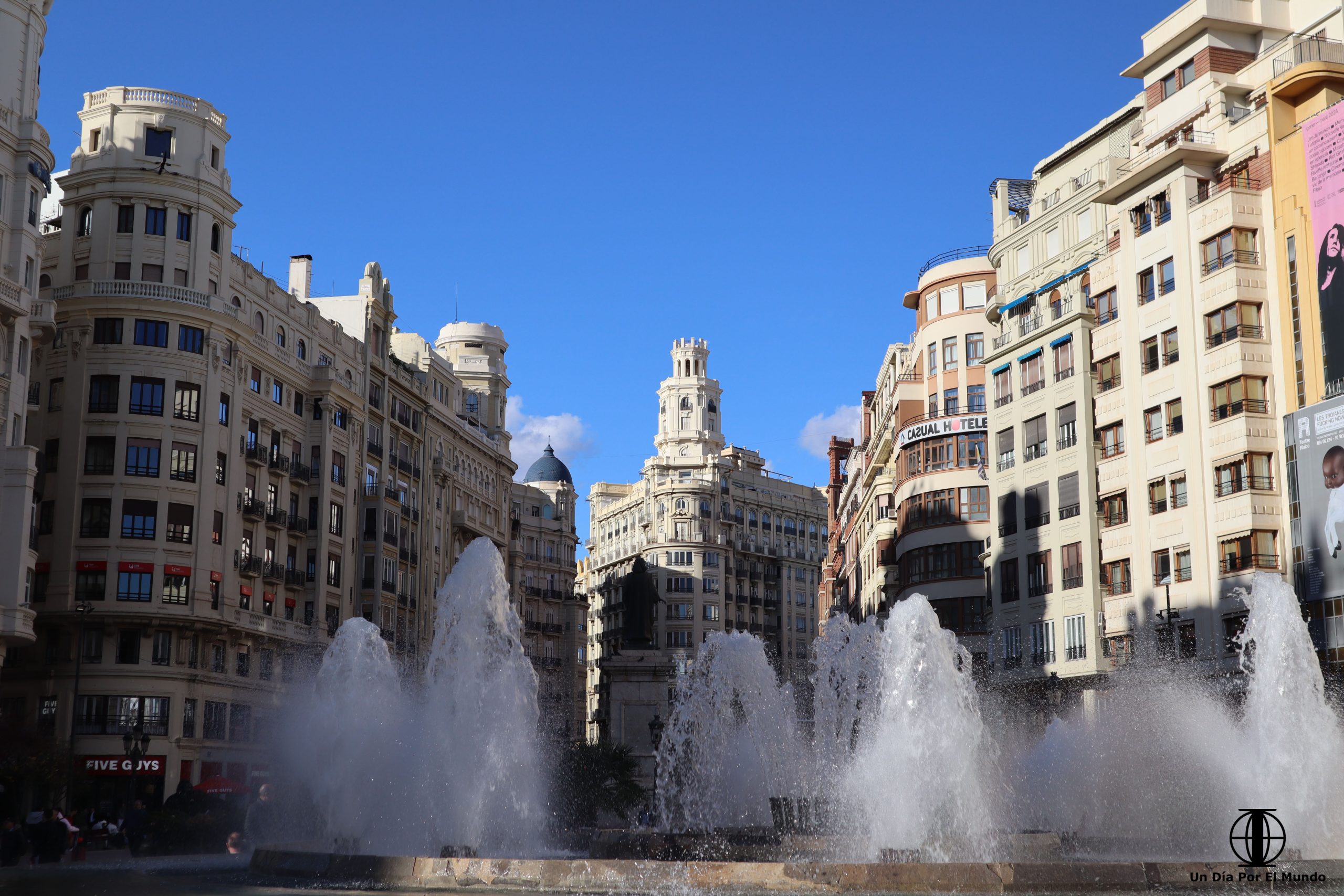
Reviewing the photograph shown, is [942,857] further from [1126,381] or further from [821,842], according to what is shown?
[1126,381]

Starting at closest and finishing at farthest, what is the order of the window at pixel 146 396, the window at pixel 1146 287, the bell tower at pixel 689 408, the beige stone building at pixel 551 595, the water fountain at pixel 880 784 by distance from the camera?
the water fountain at pixel 880 784, the window at pixel 1146 287, the window at pixel 146 396, the beige stone building at pixel 551 595, the bell tower at pixel 689 408

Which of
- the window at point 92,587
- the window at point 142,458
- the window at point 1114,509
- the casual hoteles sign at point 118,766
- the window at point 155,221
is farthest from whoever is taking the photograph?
the window at point 155,221

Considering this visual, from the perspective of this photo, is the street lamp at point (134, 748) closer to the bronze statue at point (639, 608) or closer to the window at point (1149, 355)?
the bronze statue at point (639, 608)

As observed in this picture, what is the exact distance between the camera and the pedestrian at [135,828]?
3756 cm

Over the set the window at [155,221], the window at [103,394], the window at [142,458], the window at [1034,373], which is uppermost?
the window at [155,221]

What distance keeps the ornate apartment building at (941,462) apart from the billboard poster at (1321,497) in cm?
A: 1919

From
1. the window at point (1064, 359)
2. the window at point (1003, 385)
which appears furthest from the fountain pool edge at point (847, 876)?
the window at point (1003, 385)

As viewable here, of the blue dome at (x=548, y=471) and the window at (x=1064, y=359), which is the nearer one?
the window at (x=1064, y=359)

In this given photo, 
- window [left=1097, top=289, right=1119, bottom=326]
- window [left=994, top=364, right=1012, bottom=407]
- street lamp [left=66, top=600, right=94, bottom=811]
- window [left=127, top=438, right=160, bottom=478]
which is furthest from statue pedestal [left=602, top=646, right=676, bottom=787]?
window [left=1097, top=289, right=1119, bottom=326]

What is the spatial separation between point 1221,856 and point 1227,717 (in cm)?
1928

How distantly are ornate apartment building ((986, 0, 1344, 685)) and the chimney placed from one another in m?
37.8

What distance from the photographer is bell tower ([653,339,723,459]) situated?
541 ft

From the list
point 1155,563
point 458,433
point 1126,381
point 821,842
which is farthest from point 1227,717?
point 458,433

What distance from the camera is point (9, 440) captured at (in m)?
52.0
